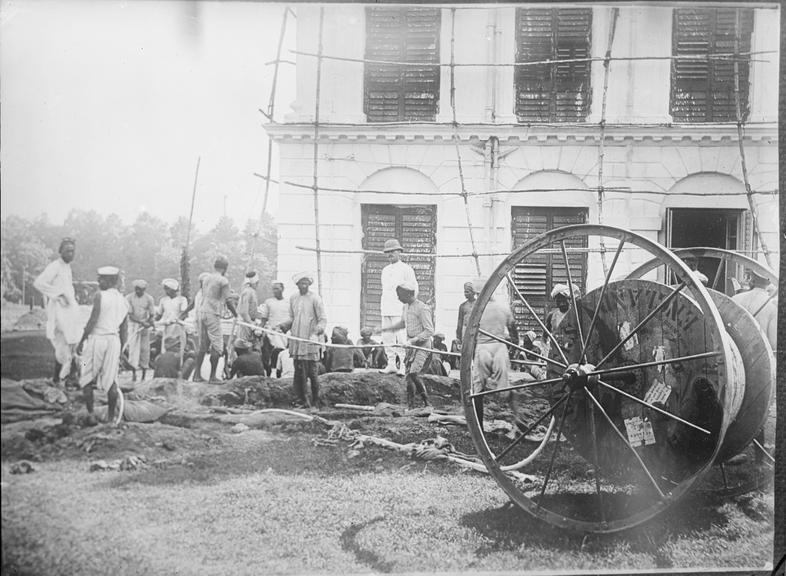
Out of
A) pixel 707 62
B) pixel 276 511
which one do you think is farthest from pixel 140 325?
pixel 707 62

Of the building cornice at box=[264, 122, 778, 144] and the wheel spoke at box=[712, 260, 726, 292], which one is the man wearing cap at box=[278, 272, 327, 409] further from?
the wheel spoke at box=[712, 260, 726, 292]

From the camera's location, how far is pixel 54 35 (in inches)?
125

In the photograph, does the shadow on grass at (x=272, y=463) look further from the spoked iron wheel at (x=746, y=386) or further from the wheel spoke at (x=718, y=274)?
the wheel spoke at (x=718, y=274)

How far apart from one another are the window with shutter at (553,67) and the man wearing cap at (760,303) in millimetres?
1353

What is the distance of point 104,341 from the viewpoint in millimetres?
3186

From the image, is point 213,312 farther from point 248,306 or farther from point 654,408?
point 654,408

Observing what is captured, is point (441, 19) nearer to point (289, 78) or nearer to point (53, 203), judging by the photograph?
point (289, 78)

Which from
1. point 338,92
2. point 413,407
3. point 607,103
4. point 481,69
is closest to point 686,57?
point 607,103

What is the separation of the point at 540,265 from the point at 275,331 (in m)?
1.58

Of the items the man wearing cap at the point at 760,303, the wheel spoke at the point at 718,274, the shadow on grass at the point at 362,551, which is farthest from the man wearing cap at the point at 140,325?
the man wearing cap at the point at 760,303

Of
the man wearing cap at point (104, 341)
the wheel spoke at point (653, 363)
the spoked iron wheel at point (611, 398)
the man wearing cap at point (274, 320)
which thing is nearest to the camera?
the wheel spoke at point (653, 363)

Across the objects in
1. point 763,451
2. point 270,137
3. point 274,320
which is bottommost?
point 763,451

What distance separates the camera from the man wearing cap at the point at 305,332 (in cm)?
325

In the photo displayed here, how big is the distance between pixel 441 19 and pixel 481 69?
14.3 inches
